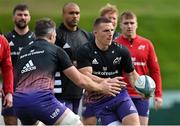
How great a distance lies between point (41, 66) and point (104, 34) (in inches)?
61.8

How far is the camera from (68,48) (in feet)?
40.5

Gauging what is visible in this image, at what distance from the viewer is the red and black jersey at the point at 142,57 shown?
12.6 metres

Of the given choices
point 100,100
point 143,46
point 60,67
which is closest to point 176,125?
point 143,46

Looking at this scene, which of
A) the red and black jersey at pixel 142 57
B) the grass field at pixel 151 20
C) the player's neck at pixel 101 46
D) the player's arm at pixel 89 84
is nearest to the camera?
the player's arm at pixel 89 84

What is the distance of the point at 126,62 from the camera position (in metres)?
11.0

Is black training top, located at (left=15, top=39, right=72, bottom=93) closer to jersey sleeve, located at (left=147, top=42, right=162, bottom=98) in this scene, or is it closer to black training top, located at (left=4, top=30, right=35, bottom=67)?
black training top, located at (left=4, top=30, right=35, bottom=67)

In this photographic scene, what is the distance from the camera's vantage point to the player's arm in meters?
9.79

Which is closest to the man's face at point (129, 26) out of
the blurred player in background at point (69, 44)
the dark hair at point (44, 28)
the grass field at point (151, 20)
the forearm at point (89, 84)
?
the blurred player in background at point (69, 44)

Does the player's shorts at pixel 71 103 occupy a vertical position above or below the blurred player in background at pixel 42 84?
below

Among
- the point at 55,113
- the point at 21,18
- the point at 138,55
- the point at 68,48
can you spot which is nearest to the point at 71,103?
the point at 68,48

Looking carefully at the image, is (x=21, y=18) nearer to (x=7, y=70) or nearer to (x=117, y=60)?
(x=7, y=70)

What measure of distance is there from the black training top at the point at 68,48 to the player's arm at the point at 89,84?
212 centimetres

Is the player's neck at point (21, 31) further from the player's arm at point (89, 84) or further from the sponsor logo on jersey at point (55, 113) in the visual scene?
the sponsor logo on jersey at point (55, 113)

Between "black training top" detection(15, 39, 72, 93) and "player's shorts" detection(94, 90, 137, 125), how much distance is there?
134cm
